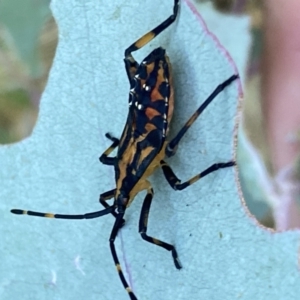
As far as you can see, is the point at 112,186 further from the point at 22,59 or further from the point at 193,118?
the point at 22,59

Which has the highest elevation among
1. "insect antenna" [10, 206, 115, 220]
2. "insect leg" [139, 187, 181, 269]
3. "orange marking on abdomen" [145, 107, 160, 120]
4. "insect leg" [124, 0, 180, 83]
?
"insect leg" [124, 0, 180, 83]

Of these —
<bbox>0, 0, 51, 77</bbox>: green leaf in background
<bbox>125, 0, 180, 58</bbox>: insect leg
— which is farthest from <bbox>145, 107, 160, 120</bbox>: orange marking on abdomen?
<bbox>0, 0, 51, 77</bbox>: green leaf in background

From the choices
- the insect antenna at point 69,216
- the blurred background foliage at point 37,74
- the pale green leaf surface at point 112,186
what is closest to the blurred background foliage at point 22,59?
the blurred background foliage at point 37,74

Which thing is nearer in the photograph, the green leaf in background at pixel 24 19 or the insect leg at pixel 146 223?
the insect leg at pixel 146 223

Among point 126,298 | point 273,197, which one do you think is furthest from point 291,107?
point 126,298

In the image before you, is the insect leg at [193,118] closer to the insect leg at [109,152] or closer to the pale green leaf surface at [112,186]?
the pale green leaf surface at [112,186]

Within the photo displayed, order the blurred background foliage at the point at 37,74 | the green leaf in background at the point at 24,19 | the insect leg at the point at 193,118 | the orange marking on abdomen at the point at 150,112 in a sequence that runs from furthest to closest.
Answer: the green leaf in background at the point at 24,19 < the blurred background foliage at the point at 37,74 < the orange marking on abdomen at the point at 150,112 < the insect leg at the point at 193,118

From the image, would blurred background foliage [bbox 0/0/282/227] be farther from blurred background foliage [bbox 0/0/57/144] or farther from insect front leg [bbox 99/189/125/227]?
insect front leg [bbox 99/189/125/227]

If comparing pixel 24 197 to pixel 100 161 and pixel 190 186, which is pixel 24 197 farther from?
pixel 190 186
